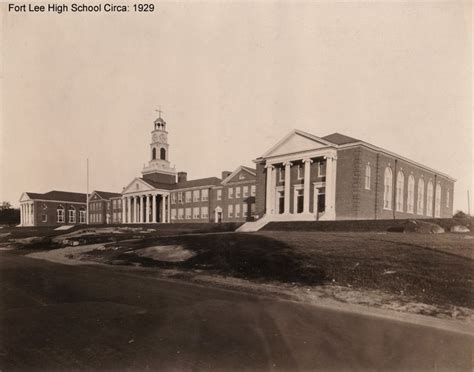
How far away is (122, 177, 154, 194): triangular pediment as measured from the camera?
66.6 meters

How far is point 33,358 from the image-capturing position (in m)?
5.14

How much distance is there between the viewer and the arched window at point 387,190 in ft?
121

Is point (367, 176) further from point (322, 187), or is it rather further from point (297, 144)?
point (297, 144)

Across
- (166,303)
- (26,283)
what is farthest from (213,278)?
(26,283)

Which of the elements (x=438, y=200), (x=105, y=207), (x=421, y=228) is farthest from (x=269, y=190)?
(x=105, y=207)

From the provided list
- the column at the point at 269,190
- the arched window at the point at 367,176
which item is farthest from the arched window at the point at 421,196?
the column at the point at 269,190

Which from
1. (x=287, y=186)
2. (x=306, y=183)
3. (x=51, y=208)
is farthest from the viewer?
(x=51, y=208)

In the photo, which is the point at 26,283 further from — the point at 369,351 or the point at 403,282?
the point at 403,282

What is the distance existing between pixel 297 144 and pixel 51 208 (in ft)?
213

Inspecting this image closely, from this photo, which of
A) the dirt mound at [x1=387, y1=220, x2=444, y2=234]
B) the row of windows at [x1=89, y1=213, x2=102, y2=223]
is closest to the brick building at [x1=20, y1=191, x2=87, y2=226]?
the row of windows at [x1=89, y1=213, x2=102, y2=223]

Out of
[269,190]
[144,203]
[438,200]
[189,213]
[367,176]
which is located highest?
[367,176]

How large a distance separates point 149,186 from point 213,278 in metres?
55.3

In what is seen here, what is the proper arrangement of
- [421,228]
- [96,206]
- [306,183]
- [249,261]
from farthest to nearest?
1. [96,206]
2. [306,183]
3. [421,228]
4. [249,261]

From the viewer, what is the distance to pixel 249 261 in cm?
1483
